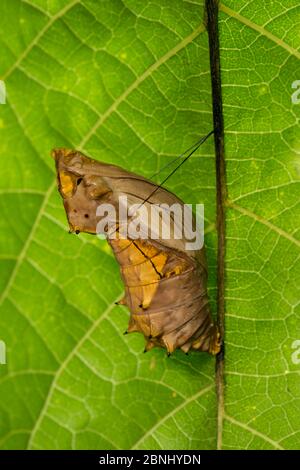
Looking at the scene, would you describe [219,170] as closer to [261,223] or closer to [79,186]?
[261,223]

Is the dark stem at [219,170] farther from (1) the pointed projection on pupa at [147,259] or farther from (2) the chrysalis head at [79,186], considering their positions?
(2) the chrysalis head at [79,186]

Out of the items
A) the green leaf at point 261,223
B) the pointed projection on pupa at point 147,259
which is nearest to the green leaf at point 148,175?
the green leaf at point 261,223

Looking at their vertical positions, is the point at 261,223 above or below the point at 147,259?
above

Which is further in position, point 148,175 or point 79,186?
point 148,175

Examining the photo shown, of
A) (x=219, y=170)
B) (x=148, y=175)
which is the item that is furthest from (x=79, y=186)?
(x=219, y=170)

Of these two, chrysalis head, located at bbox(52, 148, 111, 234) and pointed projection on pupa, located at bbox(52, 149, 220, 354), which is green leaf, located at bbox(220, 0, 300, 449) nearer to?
pointed projection on pupa, located at bbox(52, 149, 220, 354)

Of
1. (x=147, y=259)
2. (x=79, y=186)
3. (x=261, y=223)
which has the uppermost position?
(x=79, y=186)

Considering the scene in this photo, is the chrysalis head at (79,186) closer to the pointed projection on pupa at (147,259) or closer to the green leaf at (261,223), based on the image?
the pointed projection on pupa at (147,259)
